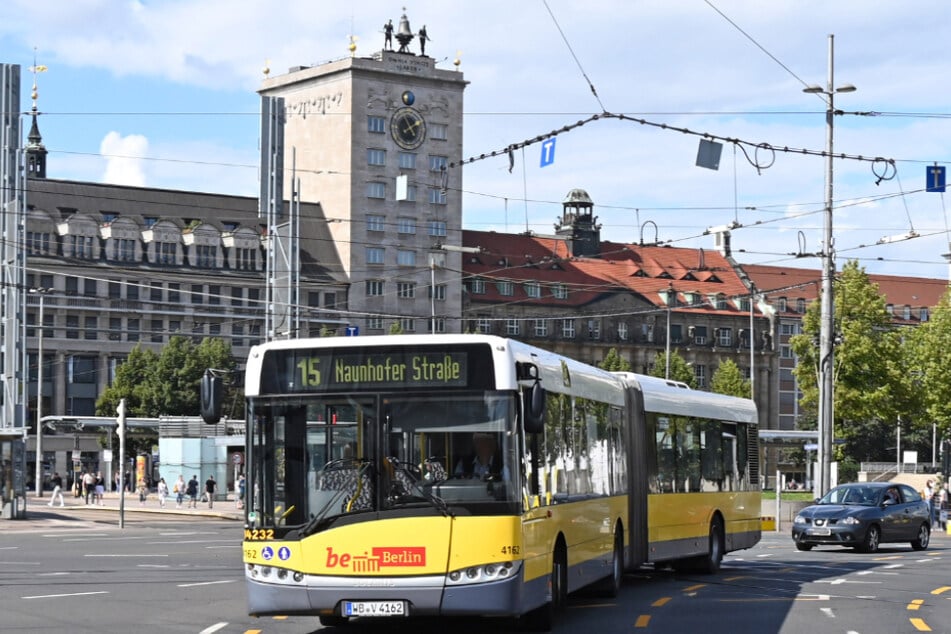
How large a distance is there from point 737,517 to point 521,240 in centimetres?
11825

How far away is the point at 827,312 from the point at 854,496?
8.04 m

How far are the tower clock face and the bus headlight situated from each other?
366 ft

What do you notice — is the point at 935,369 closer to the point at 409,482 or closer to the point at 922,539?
the point at 922,539

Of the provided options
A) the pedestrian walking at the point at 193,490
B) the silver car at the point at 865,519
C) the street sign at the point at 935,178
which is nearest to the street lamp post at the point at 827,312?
the street sign at the point at 935,178

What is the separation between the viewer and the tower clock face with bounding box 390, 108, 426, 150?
125 m

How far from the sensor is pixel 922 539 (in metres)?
34.8

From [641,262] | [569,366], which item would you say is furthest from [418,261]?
[569,366]

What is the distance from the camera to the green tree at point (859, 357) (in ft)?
215

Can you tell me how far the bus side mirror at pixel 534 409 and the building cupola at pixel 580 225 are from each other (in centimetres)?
12289

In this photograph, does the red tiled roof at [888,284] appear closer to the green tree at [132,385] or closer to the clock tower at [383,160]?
the clock tower at [383,160]

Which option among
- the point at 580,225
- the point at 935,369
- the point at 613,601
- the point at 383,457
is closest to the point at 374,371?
the point at 383,457

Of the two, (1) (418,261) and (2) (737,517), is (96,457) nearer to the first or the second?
(1) (418,261)

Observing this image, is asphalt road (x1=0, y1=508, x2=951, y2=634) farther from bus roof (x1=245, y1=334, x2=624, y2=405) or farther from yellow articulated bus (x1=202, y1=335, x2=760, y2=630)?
bus roof (x1=245, y1=334, x2=624, y2=405)

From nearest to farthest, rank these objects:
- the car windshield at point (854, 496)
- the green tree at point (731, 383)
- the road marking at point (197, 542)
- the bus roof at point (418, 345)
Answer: the bus roof at point (418, 345) < the car windshield at point (854, 496) < the road marking at point (197, 542) < the green tree at point (731, 383)
